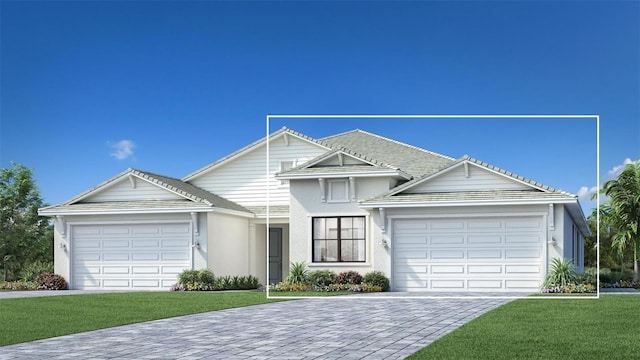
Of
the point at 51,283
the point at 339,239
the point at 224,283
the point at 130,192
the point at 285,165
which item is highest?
the point at 285,165

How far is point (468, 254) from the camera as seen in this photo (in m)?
24.8

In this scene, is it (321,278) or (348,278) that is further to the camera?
(321,278)

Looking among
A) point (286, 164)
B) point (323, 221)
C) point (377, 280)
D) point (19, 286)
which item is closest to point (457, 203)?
point (377, 280)

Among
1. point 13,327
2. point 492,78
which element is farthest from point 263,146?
point 13,327

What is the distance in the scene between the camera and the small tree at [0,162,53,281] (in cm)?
3778

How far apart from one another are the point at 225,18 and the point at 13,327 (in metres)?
17.9

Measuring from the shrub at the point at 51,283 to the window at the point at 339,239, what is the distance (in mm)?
9217

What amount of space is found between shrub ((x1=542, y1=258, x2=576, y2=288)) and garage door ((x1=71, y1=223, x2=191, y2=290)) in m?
12.0

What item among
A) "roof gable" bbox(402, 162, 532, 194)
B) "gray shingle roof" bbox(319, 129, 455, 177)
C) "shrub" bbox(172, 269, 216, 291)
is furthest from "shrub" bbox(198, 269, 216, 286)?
"roof gable" bbox(402, 162, 532, 194)

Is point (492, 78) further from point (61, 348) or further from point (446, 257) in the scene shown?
point (61, 348)

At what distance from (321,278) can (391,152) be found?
786cm

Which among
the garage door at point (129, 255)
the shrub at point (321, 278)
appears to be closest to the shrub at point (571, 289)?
the shrub at point (321, 278)

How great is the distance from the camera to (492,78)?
91.9 feet

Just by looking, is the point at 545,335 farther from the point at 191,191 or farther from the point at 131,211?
the point at 191,191
